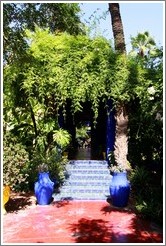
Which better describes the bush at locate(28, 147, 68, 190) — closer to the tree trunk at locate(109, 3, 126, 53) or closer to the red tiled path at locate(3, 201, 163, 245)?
the red tiled path at locate(3, 201, 163, 245)

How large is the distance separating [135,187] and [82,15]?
10.7m

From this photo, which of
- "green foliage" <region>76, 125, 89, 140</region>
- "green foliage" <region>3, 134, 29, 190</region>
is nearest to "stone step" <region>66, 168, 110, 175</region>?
"green foliage" <region>3, 134, 29, 190</region>

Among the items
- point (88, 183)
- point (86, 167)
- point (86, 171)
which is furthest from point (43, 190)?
point (86, 167)

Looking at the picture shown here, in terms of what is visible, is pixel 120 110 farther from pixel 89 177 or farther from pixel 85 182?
pixel 85 182

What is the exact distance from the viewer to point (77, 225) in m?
7.97

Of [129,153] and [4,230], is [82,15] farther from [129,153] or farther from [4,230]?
[4,230]

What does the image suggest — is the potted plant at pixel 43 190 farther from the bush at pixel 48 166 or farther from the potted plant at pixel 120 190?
the potted plant at pixel 120 190

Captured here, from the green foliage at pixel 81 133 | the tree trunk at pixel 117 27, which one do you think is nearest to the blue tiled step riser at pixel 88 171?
the tree trunk at pixel 117 27

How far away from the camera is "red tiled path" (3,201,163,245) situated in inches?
279

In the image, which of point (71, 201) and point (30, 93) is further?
point (30, 93)

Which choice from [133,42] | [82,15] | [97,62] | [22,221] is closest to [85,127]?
[133,42]

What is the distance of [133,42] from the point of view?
28.2 m

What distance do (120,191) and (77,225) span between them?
2031mm

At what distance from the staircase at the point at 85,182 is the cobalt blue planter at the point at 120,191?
0.80 m
